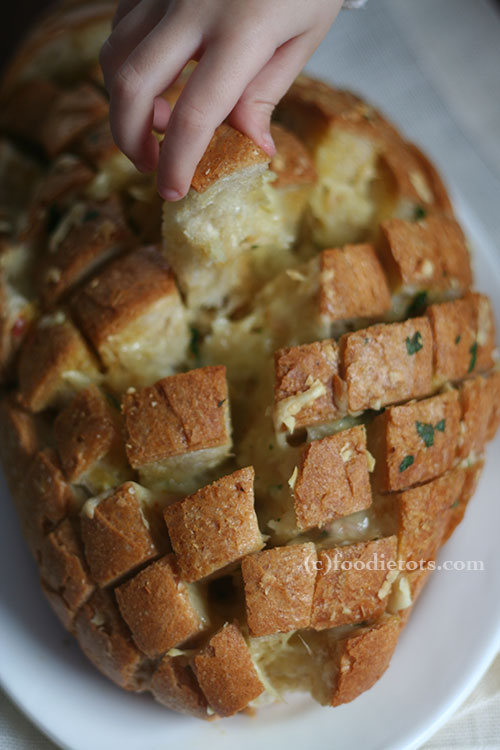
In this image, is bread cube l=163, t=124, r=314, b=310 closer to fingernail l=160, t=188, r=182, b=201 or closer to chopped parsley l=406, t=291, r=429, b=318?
fingernail l=160, t=188, r=182, b=201

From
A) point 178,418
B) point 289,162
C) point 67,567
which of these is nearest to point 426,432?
point 178,418

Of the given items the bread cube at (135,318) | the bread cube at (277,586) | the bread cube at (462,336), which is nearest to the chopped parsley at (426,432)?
the bread cube at (462,336)

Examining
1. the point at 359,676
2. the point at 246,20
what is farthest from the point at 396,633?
the point at 246,20

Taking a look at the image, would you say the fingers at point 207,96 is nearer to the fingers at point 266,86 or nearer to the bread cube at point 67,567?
the fingers at point 266,86

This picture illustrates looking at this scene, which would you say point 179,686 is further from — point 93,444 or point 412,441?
point 412,441

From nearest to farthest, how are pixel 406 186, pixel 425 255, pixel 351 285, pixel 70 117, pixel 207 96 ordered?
pixel 207 96 → pixel 351 285 → pixel 425 255 → pixel 406 186 → pixel 70 117

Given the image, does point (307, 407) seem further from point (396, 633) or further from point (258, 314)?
point (396, 633)
